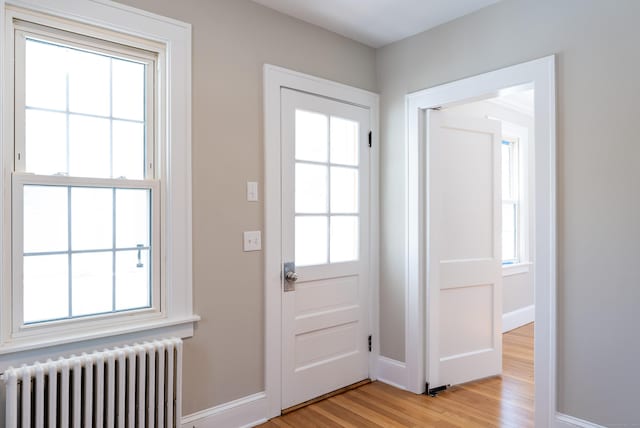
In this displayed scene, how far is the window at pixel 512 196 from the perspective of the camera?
493 centimetres

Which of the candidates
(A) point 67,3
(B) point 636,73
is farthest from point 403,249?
(A) point 67,3

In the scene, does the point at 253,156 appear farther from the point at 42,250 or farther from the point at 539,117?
the point at 539,117

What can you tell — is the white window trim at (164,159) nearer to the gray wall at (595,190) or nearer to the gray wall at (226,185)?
the gray wall at (226,185)

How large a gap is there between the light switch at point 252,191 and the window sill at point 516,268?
321 centimetres

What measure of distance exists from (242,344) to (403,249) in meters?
1.35

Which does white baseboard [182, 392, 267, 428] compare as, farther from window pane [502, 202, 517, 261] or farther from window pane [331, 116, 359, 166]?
window pane [502, 202, 517, 261]

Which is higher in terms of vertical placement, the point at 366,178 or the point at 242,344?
the point at 366,178

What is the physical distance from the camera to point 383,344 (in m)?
3.22

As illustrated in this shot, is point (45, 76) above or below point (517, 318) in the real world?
above

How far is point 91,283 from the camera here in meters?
1.99

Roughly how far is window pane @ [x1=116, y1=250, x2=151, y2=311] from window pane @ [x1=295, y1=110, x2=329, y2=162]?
119cm

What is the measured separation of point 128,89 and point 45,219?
76 cm

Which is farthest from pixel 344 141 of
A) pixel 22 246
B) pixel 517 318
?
pixel 517 318

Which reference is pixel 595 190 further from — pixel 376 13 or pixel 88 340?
pixel 88 340
